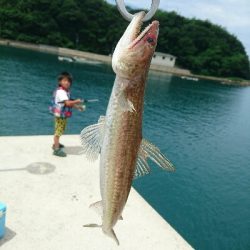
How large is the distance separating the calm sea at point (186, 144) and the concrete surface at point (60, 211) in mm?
4716

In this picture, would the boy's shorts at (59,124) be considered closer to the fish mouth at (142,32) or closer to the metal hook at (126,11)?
the metal hook at (126,11)

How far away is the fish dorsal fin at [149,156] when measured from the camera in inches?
98.2

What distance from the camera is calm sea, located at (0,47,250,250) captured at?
547 inches

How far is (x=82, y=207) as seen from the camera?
26.8 ft

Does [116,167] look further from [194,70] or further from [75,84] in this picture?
[194,70]

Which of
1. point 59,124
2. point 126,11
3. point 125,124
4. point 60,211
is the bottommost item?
point 60,211

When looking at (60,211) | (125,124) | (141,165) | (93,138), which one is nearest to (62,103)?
(60,211)

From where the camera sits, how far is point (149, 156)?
8.23 ft

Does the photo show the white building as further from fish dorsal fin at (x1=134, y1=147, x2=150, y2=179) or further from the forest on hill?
fish dorsal fin at (x1=134, y1=147, x2=150, y2=179)

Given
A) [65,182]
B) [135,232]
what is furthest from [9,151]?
[135,232]

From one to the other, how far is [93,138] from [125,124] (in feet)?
1.15

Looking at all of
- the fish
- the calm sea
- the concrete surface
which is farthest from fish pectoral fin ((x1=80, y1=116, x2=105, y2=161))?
the calm sea

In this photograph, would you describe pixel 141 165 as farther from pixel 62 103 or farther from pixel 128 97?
pixel 62 103

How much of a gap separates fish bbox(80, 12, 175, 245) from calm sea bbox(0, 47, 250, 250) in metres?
10.2
